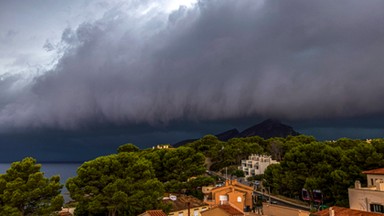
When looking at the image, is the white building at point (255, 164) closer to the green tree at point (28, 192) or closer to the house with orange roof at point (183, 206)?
the house with orange roof at point (183, 206)

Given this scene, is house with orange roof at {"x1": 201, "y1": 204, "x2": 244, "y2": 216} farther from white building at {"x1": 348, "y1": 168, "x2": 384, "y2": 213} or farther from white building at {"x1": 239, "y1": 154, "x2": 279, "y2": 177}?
white building at {"x1": 239, "y1": 154, "x2": 279, "y2": 177}

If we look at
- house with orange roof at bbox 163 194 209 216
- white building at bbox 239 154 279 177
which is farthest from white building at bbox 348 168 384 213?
white building at bbox 239 154 279 177

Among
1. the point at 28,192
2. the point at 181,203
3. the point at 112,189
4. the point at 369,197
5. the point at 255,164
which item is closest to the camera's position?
the point at 28,192

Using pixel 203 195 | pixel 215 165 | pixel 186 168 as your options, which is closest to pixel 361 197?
pixel 203 195

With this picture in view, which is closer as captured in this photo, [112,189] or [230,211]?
[230,211]

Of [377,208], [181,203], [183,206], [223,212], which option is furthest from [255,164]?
[223,212]

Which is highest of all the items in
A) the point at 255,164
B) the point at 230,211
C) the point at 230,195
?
the point at 230,211

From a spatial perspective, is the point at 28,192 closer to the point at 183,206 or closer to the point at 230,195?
the point at 183,206

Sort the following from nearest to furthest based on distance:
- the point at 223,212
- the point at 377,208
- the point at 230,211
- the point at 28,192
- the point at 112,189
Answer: the point at 230,211 < the point at 223,212 < the point at 28,192 < the point at 377,208 < the point at 112,189
